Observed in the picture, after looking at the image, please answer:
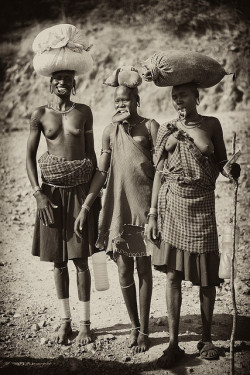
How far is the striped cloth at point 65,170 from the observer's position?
3.83m

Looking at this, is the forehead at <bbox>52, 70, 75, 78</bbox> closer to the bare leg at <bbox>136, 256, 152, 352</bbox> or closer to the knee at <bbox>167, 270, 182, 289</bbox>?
the bare leg at <bbox>136, 256, 152, 352</bbox>

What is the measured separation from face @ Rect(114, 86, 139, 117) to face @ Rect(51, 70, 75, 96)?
0.42 meters

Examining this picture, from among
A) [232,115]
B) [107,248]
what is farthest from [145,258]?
[232,115]

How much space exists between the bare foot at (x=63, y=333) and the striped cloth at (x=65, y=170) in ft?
3.86

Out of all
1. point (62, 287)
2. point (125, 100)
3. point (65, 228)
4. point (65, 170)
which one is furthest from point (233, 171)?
point (62, 287)

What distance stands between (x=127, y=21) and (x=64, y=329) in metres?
12.9

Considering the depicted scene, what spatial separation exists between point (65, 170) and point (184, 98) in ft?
3.56

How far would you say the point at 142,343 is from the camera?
378cm

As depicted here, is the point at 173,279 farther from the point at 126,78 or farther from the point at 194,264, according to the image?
the point at 126,78

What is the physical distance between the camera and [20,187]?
9.82 metres

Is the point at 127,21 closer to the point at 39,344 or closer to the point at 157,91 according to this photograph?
the point at 157,91

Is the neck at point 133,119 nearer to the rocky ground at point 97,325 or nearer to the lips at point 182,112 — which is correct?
the lips at point 182,112

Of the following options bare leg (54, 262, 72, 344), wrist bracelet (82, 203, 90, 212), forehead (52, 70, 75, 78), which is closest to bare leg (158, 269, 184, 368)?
wrist bracelet (82, 203, 90, 212)

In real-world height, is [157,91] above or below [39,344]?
above
